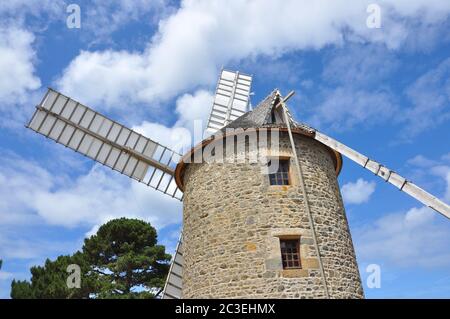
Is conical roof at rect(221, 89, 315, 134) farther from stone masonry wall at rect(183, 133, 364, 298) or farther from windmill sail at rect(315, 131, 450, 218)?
windmill sail at rect(315, 131, 450, 218)

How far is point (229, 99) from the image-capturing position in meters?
19.3

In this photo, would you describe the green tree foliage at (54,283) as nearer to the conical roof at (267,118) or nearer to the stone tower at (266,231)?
the stone tower at (266,231)

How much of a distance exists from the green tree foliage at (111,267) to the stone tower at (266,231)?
12.4 m

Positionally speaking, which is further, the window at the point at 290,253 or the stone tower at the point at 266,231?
the window at the point at 290,253

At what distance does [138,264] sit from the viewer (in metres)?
23.4

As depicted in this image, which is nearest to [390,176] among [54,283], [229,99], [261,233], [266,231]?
[266,231]

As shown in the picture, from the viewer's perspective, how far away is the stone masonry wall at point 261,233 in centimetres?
939

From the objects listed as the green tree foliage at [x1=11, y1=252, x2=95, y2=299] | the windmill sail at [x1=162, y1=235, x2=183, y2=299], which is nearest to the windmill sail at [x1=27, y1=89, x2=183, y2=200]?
the windmill sail at [x1=162, y1=235, x2=183, y2=299]

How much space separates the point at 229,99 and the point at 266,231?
35.1 ft

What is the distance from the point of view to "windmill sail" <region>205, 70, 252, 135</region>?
1822 cm

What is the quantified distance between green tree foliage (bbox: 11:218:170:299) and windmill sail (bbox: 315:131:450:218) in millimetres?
15355

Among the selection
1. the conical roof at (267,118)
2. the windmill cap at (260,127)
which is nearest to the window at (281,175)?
the windmill cap at (260,127)
